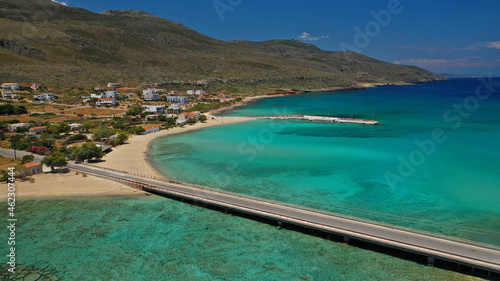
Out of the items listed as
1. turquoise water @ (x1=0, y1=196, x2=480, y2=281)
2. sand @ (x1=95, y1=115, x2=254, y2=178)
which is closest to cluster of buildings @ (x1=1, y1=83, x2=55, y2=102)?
sand @ (x1=95, y1=115, x2=254, y2=178)

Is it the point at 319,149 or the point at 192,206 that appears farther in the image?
the point at 319,149

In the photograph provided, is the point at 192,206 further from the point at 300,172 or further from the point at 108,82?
the point at 108,82

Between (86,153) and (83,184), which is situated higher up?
(86,153)

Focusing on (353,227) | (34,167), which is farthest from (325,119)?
(34,167)

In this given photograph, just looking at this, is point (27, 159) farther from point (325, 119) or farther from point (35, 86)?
point (35, 86)

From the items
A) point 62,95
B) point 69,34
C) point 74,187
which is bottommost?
point 74,187

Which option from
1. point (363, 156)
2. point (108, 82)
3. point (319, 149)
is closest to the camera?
point (363, 156)

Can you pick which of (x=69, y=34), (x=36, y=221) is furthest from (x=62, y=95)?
(x=36, y=221)
